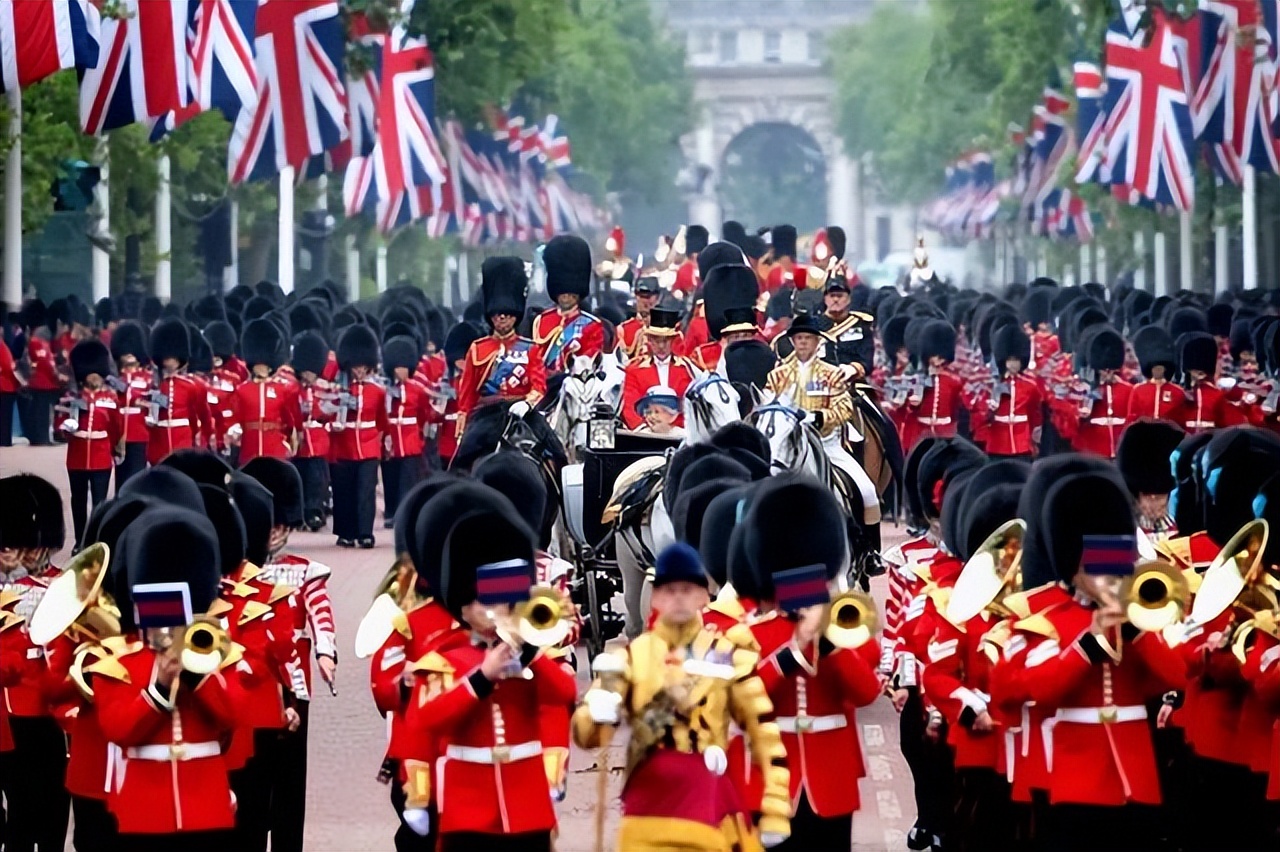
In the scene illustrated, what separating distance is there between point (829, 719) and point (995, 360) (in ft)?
60.6

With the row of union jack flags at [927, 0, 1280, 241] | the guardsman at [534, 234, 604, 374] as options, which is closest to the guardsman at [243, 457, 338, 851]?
the guardsman at [534, 234, 604, 374]

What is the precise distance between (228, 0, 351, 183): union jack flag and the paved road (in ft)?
54.8

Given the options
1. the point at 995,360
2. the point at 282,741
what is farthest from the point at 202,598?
the point at 995,360

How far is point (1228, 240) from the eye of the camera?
53312 mm

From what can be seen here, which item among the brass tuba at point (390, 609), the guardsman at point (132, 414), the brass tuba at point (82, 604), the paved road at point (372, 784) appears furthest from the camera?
the guardsman at point (132, 414)

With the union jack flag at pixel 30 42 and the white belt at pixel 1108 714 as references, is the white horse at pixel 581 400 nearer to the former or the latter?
the white belt at pixel 1108 714

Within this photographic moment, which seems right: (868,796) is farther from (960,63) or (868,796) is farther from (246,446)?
(960,63)

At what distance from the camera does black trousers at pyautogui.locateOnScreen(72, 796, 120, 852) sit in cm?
988

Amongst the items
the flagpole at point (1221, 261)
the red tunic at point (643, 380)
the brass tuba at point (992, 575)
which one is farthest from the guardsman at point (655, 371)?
the flagpole at point (1221, 261)

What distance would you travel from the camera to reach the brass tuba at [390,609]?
370 inches

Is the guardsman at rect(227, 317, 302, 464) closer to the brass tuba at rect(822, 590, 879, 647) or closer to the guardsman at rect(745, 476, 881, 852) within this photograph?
the guardsman at rect(745, 476, 881, 852)

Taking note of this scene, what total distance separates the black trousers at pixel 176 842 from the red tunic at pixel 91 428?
1376 centimetres

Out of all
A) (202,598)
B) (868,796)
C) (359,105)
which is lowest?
(868,796)

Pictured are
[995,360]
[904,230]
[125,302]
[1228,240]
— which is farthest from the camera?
[904,230]
